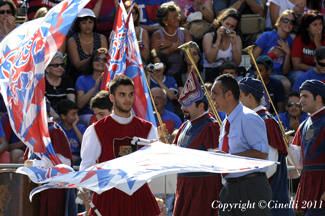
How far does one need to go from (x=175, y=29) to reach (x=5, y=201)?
19.4 ft

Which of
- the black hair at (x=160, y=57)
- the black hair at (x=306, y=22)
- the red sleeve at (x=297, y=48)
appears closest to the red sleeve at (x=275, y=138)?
the black hair at (x=160, y=57)

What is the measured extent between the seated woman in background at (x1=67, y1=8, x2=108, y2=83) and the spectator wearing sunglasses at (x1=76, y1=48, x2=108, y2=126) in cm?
41

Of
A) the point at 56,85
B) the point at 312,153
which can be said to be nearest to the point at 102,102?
the point at 312,153

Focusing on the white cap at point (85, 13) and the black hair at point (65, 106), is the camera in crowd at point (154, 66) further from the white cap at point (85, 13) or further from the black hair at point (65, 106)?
the black hair at point (65, 106)

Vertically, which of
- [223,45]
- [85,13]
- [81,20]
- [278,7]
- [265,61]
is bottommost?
[265,61]

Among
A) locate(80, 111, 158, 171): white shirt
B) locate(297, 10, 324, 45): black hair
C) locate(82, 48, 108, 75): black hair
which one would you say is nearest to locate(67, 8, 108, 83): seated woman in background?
locate(82, 48, 108, 75): black hair

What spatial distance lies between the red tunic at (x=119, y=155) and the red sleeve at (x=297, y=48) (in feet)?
18.3

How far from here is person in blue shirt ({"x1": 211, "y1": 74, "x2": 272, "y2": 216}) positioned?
5527 mm

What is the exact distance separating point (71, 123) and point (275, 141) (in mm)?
3780

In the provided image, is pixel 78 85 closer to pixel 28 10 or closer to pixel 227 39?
pixel 28 10

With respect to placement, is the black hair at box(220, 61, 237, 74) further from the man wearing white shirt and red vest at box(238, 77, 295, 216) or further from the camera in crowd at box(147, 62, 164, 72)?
the man wearing white shirt and red vest at box(238, 77, 295, 216)

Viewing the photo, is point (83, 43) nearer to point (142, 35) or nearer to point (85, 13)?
point (85, 13)

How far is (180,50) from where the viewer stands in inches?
418

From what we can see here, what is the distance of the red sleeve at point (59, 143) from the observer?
21.7ft
